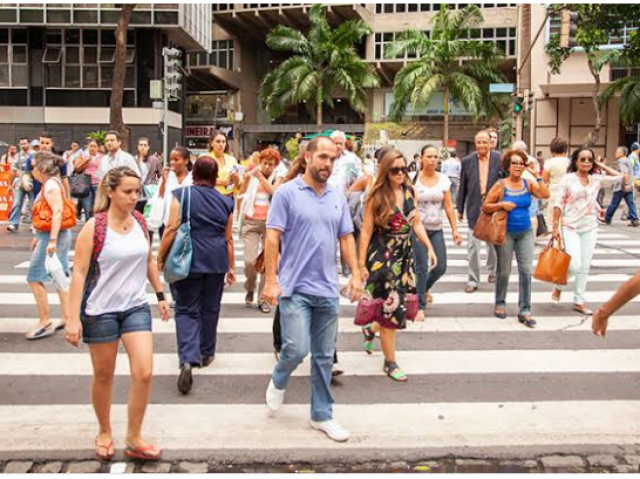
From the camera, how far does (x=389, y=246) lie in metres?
5.77

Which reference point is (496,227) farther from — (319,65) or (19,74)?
(319,65)

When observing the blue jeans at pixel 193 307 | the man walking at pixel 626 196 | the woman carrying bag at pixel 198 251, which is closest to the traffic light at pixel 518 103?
the man walking at pixel 626 196

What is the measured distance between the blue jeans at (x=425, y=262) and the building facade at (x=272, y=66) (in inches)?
1511

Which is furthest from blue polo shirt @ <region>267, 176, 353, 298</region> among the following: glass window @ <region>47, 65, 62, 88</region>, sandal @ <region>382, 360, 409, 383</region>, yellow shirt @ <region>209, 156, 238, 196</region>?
glass window @ <region>47, 65, 62, 88</region>

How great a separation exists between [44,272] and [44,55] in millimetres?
31356

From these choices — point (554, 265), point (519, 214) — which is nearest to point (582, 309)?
point (554, 265)

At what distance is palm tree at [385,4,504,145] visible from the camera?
39844mm

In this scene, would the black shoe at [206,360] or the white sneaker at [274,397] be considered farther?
the black shoe at [206,360]

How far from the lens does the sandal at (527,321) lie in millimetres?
7585

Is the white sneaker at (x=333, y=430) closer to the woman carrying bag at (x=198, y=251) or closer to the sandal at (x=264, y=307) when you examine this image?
the woman carrying bag at (x=198, y=251)

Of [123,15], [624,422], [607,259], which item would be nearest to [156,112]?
[123,15]

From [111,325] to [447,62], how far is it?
38.8m

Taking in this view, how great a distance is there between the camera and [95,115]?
118 feet

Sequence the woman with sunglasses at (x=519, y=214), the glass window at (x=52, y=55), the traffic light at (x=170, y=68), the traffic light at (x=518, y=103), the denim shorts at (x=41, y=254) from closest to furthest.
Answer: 1. the denim shorts at (x=41, y=254)
2. the woman with sunglasses at (x=519, y=214)
3. the traffic light at (x=170, y=68)
4. the traffic light at (x=518, y=103)
5. the glass window at (x=52, y=55)
